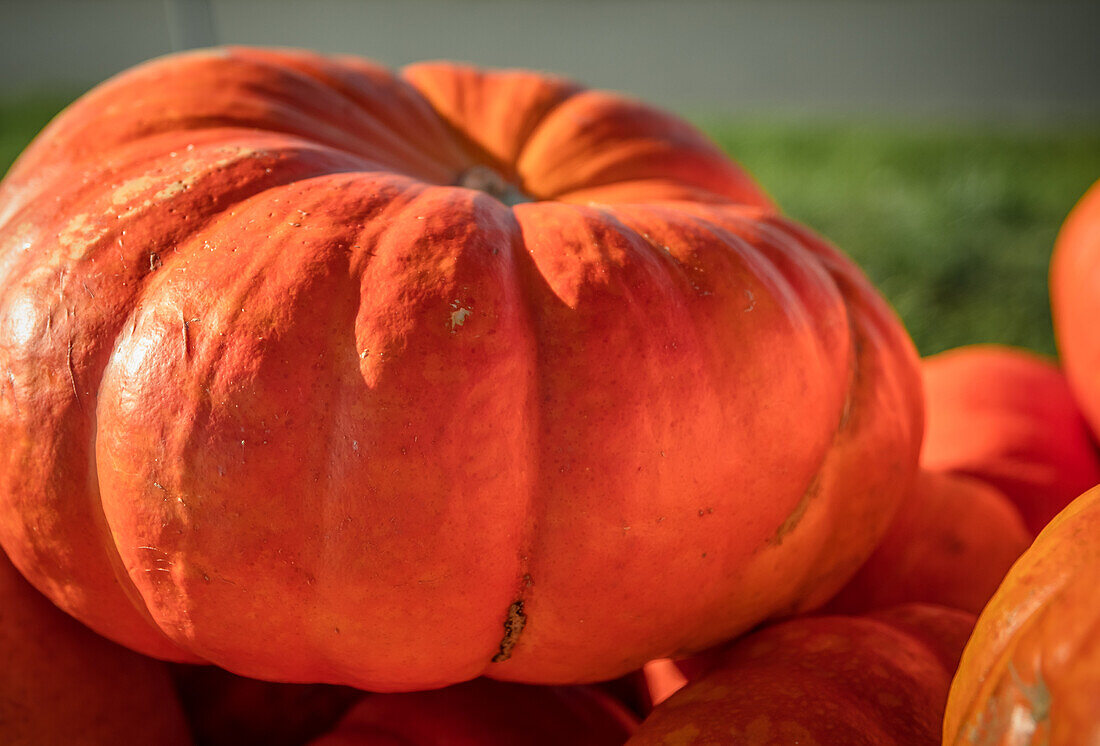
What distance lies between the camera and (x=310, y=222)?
2.23 ft

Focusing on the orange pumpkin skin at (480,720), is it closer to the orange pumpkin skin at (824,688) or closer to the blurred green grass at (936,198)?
the orange pumpkin skin at (824,688)

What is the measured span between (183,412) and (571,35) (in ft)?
17.2

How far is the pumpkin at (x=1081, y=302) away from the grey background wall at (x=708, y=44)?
11.9 ft

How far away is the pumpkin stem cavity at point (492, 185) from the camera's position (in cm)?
88

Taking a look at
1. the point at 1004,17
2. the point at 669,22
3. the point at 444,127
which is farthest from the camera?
the point at 669,22

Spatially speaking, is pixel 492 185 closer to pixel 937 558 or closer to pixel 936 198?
pixel 937 558

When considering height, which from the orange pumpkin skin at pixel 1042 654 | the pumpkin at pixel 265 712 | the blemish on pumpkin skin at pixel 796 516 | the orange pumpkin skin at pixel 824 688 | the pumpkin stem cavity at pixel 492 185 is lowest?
the pumpkin at pixel 265 712

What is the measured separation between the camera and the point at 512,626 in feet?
2.26

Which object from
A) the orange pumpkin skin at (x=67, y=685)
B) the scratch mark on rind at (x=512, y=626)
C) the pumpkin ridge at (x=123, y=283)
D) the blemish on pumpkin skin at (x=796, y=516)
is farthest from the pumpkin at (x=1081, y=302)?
the orange pumpkin skin at (x=67, y=685)

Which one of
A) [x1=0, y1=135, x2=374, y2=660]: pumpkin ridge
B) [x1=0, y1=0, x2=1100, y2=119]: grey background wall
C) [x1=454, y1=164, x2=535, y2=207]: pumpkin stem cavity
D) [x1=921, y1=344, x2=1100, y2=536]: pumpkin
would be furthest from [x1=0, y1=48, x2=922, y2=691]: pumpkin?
[x1=0, y1=0, x2=1100, y2=119]: grey background wall

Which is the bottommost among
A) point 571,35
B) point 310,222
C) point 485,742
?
point 571,35

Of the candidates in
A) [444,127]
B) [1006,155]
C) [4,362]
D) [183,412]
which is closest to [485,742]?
[183,412]

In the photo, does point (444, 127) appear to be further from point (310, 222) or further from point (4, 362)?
point (4, 362)

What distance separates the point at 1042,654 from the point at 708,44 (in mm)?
5448
